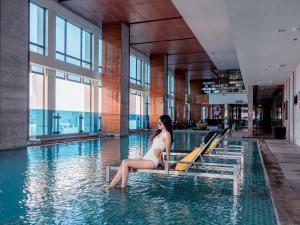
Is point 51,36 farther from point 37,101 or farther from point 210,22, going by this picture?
point 210,22

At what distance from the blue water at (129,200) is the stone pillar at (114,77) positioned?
1156 centimetres

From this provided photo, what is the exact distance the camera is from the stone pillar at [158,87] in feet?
83.4

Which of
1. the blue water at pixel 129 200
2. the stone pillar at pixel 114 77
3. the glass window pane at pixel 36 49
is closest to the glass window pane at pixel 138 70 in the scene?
the stone pillar at pixel 114 77

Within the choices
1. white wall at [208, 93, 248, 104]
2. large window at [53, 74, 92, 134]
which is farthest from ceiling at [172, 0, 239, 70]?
white wall at [208, 93, 248, 104]

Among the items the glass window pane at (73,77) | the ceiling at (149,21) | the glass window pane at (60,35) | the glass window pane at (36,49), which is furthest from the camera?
the glass window pane at (73,77)

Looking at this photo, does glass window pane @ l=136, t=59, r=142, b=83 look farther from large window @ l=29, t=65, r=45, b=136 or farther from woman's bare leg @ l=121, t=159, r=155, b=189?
woman's bare leg @ l=121, t=159, r=155, b=189

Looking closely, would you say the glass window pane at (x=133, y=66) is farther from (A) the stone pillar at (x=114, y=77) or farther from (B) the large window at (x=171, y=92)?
(B) the large window at (x=171, y=92)

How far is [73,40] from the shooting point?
17.1 m

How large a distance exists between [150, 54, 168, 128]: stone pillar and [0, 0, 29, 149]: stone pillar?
15.1 m

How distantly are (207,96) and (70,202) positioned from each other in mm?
30572

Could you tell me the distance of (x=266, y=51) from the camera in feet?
30.1

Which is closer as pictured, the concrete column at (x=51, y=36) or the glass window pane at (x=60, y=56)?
the concrete column at (x=51, y=36)

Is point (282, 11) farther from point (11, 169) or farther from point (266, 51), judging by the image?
point (11, 169)

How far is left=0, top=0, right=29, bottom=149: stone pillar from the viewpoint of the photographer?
10.1 m
